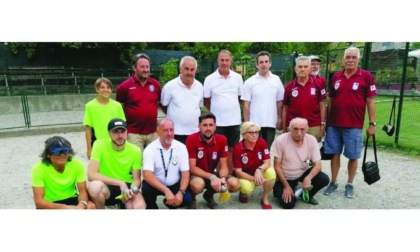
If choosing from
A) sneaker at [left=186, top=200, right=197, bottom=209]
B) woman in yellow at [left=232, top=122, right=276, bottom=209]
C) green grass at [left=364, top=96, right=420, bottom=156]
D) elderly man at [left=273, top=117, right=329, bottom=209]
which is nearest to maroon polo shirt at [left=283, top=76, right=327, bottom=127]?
elderly man at [left=273, top=117, right=329, bottom=209]

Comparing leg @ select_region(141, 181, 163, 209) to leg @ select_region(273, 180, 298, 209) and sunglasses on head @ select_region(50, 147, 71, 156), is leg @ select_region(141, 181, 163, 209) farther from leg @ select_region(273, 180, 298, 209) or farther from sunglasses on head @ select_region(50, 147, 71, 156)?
leg @ select_region(273, 180, 298, 209)

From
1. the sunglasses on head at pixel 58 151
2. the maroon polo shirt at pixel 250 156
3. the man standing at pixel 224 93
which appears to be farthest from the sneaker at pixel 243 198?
the sunglasses on head at pixel 58 151

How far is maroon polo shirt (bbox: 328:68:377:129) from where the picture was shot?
13.0 feet

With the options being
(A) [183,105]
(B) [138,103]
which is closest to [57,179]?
(B) [138,103]

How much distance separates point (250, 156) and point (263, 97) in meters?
0.90

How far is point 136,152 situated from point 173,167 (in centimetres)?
44

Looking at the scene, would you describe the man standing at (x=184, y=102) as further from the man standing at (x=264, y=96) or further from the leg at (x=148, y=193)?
the leg at (x=148, y=193)

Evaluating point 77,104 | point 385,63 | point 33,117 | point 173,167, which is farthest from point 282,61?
point 173,167

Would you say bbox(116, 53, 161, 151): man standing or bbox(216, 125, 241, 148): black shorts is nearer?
bbox(116, 53, 161, 151): man standing

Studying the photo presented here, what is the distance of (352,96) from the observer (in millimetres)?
3998

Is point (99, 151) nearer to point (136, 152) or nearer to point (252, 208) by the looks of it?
point (136, 152)

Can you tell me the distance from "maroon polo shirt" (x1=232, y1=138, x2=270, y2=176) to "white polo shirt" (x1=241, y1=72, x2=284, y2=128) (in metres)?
0.56

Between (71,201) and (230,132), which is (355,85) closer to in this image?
(230,132)

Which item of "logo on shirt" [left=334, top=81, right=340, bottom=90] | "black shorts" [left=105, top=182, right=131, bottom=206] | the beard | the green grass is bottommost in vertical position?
the green grass
